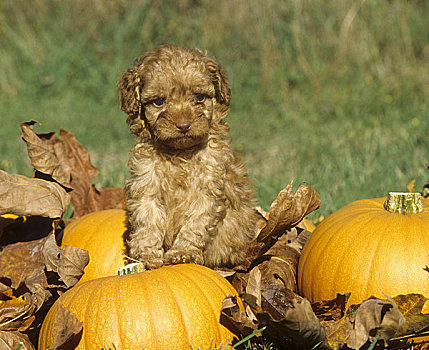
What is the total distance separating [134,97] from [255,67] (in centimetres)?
704

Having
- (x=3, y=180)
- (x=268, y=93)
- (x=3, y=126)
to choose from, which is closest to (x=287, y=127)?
(x=268, y=93)

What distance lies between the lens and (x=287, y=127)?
359 inches

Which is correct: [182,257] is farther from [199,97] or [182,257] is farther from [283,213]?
[199,97]

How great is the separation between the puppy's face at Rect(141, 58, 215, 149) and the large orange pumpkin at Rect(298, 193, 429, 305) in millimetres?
1099

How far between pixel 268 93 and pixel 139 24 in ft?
10.6

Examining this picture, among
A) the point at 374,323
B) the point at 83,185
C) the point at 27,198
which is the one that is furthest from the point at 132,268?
the point at 83,185

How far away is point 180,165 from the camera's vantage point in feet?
12.1

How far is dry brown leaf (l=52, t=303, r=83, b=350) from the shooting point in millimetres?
2770

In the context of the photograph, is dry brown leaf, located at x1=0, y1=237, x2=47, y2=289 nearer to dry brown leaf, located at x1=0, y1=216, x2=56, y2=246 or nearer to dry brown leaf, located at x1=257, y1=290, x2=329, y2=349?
dry brown leaf, located at x1=0, y1=216, x2=56, y2=246

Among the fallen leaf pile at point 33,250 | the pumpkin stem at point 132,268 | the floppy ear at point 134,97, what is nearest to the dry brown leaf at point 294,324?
the pumpkin stem at point 132,268

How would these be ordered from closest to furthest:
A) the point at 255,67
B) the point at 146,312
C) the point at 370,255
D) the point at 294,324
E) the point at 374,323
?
the point at 294,324
the point at 374,323
the point at 146,312
the point at 370,255
the point at 255,67

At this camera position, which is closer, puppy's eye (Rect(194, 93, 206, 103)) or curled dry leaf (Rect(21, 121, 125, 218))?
puppy's eye (Rect(194, 93, 206, 103))

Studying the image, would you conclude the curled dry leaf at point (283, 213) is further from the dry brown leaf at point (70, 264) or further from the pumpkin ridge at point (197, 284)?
the dry brown leaf at point (70, 264)

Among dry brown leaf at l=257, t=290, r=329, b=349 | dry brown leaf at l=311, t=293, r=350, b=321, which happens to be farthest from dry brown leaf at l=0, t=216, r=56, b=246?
dry brown leaf at l=311, t=293, r=350, b=321
